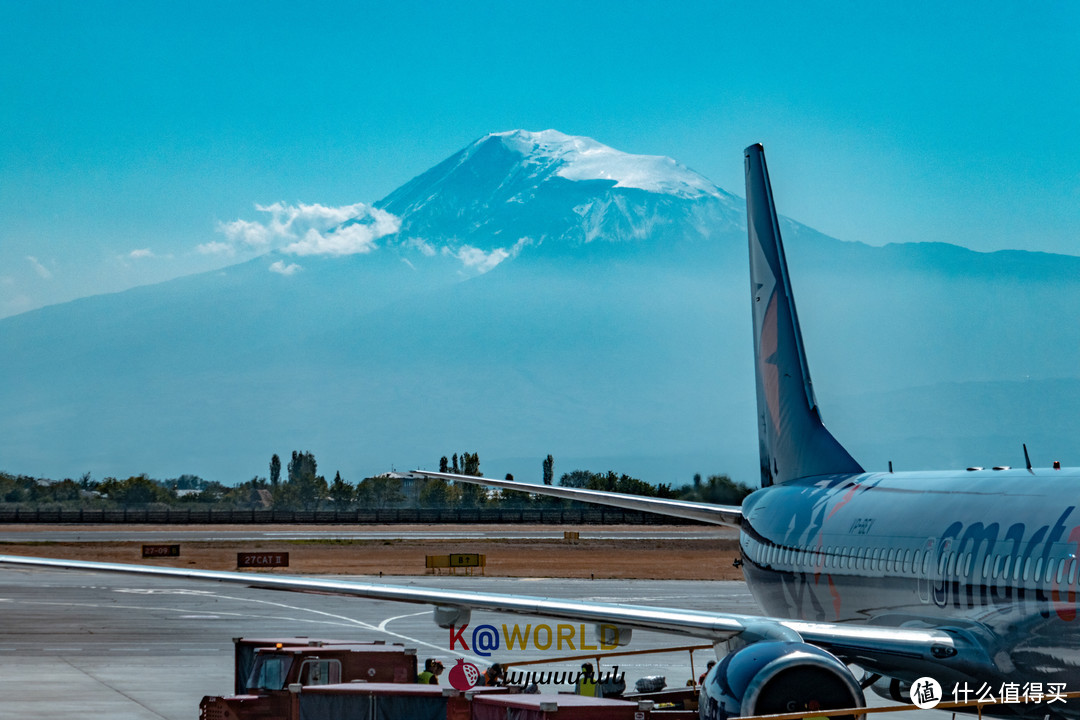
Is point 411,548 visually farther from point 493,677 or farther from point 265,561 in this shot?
point 493,677

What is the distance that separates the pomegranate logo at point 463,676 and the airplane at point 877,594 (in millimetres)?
5408

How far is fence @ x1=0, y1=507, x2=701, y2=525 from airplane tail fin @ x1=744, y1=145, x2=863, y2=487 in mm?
129978

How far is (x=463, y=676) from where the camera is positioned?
29469 millimetres

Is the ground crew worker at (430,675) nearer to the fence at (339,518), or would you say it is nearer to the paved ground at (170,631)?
the paved ground at (170,631)

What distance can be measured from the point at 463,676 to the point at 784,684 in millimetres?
14198

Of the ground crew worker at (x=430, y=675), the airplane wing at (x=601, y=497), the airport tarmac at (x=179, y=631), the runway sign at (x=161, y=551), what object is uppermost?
the airplane wing at (x=601, y=497)

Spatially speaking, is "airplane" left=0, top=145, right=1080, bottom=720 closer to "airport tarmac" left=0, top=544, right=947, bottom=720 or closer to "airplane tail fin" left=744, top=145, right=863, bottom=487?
"airplane tail fin" left=744, top=145, right=863, bottom=487

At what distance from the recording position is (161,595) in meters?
63.5

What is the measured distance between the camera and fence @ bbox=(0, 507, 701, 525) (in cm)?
15538

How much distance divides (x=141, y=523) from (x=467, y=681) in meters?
132

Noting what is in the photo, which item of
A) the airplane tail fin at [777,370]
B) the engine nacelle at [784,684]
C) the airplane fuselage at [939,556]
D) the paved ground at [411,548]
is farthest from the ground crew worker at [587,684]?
the paved ground at [411,548]

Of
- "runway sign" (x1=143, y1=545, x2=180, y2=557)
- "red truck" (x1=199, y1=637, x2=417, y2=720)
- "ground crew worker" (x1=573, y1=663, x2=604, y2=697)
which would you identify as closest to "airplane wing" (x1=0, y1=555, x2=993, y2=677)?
"red truck" (x1=199, y1=637, x2=417, y2=720)

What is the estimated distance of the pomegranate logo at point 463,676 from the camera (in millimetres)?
28797

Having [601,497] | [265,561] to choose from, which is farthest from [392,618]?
[265,561]
